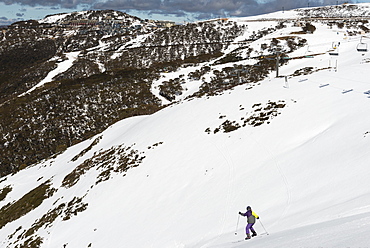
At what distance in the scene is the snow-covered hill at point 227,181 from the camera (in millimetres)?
11758

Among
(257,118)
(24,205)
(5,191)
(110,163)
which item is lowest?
(5,191)

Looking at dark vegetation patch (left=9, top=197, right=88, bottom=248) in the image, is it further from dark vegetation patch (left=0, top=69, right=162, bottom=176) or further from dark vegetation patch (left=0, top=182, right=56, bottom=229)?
dark vegetation patch (left=0, top=69, right=162, bottom=176)

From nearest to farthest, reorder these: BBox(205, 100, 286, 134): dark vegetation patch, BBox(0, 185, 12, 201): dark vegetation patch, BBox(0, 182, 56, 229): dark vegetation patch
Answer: BBox(205, 100, 286, 134): dark vegetation patch, BBox(0, 182, 56, 229): dark vegetation patch, BBox(0, 185, 12, 201): dark vegetation patch

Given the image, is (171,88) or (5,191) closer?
(5,191)

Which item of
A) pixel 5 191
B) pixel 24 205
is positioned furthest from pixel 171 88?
pixel 24 205

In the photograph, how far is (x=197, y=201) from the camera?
17359 mm

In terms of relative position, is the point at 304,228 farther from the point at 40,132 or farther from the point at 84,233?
the point at 40,132

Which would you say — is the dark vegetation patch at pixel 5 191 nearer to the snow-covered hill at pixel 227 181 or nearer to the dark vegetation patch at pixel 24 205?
the snow-covered hill at pixel 227 181

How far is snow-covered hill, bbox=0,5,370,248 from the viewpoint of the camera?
1176 cm

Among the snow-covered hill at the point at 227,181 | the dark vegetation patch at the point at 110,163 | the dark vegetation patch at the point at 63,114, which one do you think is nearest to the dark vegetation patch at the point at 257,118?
the snow-covered hill at the point at 227,181

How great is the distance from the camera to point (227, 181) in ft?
60.5

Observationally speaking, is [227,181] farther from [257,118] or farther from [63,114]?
[63,114]

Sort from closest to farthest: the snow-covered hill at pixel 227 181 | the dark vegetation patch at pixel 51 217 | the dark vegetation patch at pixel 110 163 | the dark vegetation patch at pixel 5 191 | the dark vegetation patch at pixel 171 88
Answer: the snow-covered hill at pixel 227 181
the dark vegetation patch at pixel 51 217
the dark vegetation patch at pixel 110 163
the dark vegetation patch at pixel 5 191
the dark vegetation patch at pixel 171 88

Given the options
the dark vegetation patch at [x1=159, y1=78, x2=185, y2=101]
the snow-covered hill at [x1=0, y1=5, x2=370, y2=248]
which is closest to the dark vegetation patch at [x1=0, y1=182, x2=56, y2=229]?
the snow-covered hill at [x1=0, y1=5, x2=370, y2=248]
